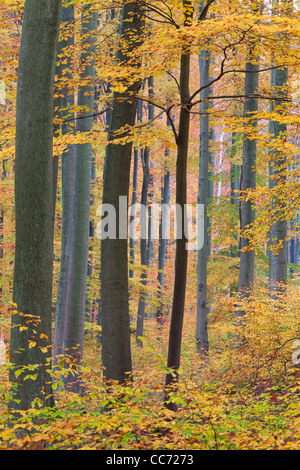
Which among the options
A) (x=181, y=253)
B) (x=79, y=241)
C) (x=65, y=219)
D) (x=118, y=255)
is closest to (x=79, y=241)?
(x=79, y=241)

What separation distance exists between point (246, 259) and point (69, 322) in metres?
3.97

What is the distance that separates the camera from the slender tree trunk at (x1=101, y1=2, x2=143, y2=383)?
646cm

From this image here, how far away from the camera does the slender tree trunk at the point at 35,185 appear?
4.94 m

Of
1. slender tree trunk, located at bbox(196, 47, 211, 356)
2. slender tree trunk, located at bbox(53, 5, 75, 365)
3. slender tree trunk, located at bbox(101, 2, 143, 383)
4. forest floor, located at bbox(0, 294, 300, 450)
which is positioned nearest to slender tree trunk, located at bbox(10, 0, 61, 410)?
forest floor, located at bbox(0, 294, 300, 450)

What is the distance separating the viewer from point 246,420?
5.13 metres

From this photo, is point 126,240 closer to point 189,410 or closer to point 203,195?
point 189,410

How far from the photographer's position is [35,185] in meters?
5.04

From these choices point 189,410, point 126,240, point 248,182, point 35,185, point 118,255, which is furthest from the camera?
point 248,182

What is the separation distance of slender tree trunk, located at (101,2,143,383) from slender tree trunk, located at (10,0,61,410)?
4.82ft

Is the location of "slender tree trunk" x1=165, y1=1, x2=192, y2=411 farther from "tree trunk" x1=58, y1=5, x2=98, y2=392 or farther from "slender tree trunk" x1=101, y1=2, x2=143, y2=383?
"tree trunk" x1=58, y1=5, x2=98, y2=392

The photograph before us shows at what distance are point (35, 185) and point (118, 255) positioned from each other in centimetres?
195

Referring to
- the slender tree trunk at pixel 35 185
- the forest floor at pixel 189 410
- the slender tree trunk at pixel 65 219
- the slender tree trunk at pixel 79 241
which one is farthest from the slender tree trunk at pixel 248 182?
the slender tree trunk at pixel 35 185
